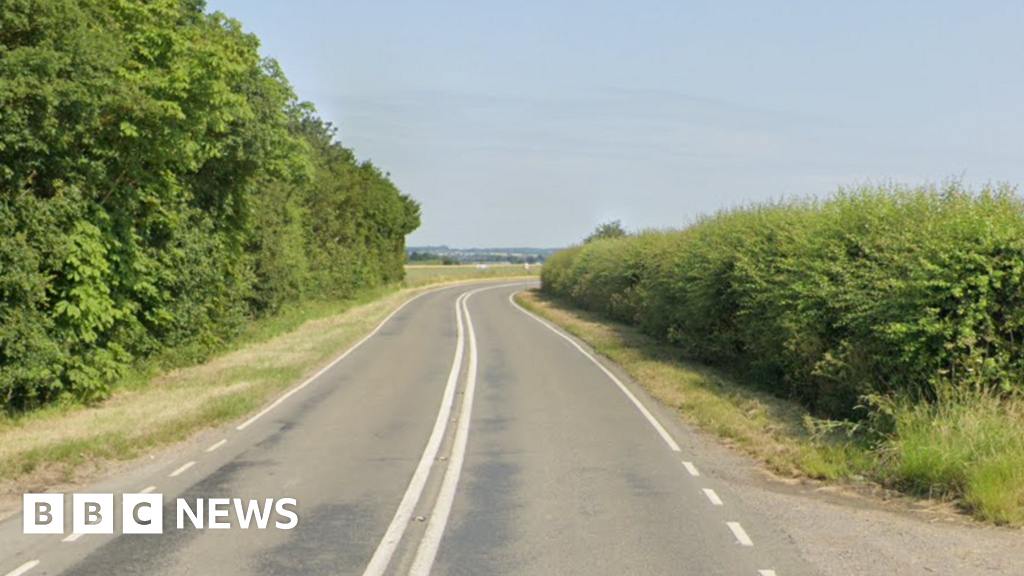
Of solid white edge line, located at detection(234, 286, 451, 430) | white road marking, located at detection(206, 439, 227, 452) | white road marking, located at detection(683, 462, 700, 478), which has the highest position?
white road marking, located at detection(683, 462, 700, 478)

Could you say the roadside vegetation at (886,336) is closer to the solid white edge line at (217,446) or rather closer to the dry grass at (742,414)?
the dry grass at (742,414)

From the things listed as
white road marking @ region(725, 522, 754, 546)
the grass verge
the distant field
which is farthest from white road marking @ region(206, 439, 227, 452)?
the distant field

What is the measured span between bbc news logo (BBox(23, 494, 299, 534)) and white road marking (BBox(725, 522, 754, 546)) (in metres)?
4.30

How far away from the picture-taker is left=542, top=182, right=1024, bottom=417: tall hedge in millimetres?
13000

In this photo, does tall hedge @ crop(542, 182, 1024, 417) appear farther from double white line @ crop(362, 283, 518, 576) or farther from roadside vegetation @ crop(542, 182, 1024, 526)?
double white line @ crop(362, 283, 518, 576)

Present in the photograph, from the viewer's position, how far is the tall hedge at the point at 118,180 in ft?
54.7

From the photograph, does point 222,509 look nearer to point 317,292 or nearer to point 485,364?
point 485,364

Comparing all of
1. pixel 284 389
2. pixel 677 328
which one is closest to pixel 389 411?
pixel 284 389

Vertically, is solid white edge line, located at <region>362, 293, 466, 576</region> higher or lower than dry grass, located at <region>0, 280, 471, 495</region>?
higher

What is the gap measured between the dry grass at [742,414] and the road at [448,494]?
0.80 metres

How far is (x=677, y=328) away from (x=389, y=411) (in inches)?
495

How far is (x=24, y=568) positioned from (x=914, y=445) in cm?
965

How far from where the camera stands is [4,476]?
491 inches

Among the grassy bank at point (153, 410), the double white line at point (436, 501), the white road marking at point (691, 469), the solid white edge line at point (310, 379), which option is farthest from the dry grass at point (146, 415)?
the white road marking at point (691, 469)
